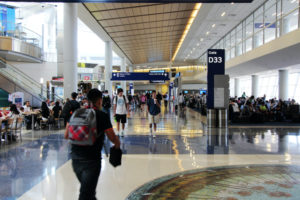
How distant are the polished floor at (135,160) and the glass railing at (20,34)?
53.0ft

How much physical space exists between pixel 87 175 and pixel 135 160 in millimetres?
3562

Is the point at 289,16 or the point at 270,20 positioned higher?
the point at 270,20

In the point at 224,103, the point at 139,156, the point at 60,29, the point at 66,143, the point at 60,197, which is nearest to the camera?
the point at 60,197

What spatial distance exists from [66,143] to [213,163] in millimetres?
4624

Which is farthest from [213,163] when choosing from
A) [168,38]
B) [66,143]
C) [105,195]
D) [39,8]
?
[39,8]

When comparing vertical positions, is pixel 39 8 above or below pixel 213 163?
above

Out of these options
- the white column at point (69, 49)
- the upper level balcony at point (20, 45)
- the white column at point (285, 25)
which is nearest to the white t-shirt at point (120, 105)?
the white column at point (69, 49)

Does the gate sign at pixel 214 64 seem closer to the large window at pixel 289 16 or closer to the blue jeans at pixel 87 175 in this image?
the large window at pixel 289 16

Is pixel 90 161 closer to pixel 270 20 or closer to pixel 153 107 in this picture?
pixel 153 107

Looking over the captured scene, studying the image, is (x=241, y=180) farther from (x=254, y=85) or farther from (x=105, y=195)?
(x=254, y=85)

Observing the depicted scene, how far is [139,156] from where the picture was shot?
6.57 m

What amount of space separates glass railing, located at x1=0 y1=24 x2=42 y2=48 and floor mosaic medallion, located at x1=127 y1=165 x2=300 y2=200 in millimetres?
22054

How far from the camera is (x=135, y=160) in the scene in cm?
617

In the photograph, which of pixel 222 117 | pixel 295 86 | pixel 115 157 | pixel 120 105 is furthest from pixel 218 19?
pixel 115 157
